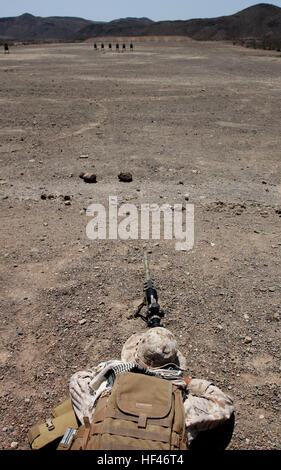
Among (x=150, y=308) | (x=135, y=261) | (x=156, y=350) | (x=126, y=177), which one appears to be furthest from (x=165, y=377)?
(x=126, y=177)

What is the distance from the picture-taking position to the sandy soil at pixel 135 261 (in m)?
2.98

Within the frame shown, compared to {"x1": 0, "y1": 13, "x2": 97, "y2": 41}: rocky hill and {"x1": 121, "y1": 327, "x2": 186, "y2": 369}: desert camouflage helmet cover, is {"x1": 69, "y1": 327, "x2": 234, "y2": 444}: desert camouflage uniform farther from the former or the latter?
{"x1": 0, "y1": 13, "x2": 97, "y2": 41}: rocky hill

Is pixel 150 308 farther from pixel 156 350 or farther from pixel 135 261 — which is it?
pixel 135 261

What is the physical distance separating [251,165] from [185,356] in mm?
4980

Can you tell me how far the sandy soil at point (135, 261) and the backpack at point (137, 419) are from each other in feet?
2.08

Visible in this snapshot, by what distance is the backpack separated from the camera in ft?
6.55

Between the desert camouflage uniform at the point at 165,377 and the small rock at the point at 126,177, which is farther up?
the small rock at the point at 126,177

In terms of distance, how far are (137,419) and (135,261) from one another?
239cm

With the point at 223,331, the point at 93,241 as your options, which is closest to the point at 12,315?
the point at 93,241

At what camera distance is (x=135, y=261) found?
14.3 ft

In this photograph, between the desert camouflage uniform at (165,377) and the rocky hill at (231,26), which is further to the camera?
the rocky hill at (231,26)

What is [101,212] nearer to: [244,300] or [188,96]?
[244,300]

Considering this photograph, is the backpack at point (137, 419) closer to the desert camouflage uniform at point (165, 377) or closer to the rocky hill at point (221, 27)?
the desert camouflage uniform at point (165, 377)

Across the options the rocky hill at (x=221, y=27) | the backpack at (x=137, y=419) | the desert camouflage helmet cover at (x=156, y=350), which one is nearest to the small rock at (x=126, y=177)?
the desert camouflage helmet cover at (x=156, y=350)
